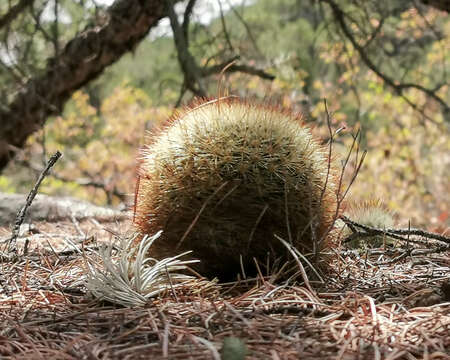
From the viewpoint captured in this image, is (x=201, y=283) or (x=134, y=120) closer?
(x=201, y=283)

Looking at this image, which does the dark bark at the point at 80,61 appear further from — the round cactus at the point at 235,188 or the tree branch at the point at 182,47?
the round cactus at the point at 235,188

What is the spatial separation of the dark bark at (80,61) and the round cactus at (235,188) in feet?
8.84

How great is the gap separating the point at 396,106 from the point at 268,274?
8.04 m

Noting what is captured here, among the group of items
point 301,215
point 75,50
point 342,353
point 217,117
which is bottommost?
point 342,353

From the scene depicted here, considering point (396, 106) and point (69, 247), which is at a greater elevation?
point (396, 106)

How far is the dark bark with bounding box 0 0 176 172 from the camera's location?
423 centimetres

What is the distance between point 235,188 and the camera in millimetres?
1599

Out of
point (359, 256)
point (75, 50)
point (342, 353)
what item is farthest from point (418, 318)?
point (75, 50)

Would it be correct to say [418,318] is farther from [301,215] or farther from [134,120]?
[134,120]

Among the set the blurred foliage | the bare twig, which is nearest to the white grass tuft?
the bare twig

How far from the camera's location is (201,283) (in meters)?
1.55

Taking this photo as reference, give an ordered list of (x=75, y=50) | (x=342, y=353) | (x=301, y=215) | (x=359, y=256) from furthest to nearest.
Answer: (x=75, y=50) → (x=359, y=256) → (x=301, y=215) → (x=342, y=353)

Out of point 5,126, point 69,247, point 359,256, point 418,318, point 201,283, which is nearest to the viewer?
point 418,318

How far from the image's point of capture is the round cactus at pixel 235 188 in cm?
161
